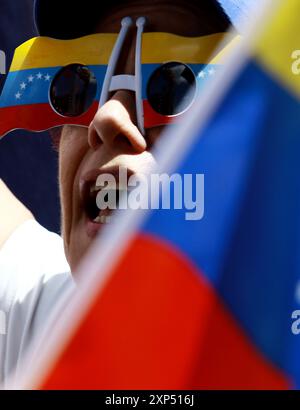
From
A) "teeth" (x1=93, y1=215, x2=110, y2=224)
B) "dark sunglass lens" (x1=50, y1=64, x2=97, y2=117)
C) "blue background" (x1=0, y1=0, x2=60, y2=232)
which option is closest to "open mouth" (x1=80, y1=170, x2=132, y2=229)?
"teeth" (x1=93, y1=215, x2=110, y2=224)

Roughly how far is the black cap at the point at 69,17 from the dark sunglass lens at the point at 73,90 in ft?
0.24

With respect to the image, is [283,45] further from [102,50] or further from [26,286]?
[26,286]

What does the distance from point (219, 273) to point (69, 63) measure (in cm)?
57

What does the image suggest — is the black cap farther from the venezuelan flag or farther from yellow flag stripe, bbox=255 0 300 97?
yellow flag stripe, bbox=255 0 300 97

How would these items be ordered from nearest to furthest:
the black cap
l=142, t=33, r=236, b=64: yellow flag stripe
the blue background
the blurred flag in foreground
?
the blurred flag in foreground, l=142, t=33, r=236, b=64: yellow flag stripe, the black cap, the blue background

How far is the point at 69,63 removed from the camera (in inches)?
36.7

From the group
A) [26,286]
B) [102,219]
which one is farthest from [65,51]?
[26,286]

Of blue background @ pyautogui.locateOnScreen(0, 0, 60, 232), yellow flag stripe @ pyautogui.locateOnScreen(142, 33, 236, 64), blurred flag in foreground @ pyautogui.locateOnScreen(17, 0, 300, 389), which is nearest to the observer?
blurred flag in foreground @ pyautogui.locateOnScreen(17, 0, 300, 389)

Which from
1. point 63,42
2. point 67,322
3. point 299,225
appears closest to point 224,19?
point 63,42

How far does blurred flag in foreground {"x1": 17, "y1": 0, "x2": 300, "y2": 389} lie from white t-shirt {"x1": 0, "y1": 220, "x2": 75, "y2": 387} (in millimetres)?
546

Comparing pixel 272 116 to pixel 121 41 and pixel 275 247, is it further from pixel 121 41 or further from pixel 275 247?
pixel 121 41

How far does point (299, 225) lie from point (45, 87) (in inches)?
22.8

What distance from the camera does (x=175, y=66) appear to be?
842 mm

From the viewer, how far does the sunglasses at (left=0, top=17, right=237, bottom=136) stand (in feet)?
2.73
